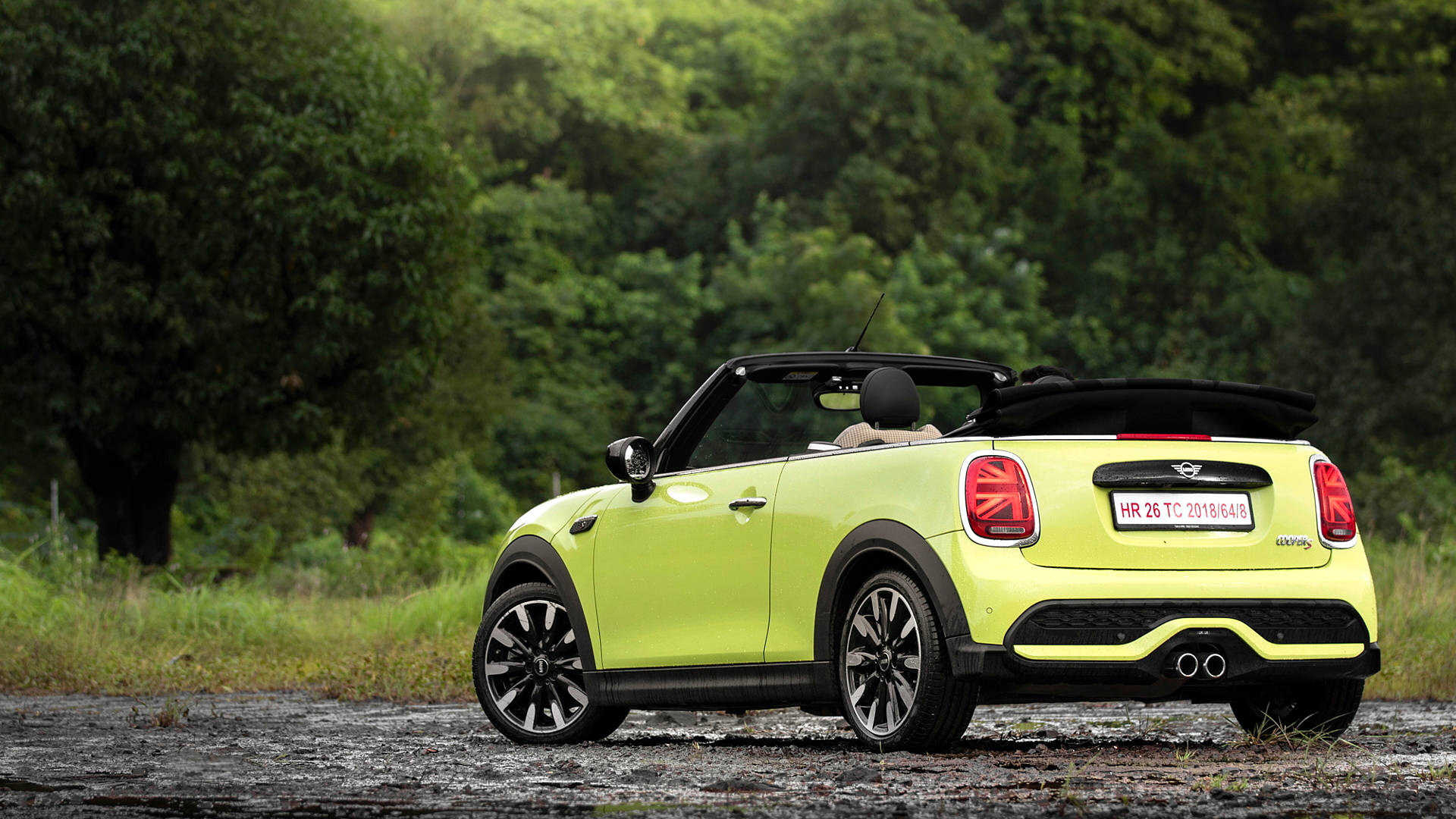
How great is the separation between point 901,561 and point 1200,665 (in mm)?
1054

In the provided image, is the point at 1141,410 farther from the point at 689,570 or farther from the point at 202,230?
the point at 202,230

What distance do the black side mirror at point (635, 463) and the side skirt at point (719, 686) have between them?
75cm

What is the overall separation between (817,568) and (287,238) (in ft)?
54.6

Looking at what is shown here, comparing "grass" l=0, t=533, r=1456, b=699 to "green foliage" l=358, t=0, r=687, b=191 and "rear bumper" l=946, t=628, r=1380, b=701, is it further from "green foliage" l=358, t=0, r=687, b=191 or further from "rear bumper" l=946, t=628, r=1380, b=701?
"green foliage" l=358, t=0, r=687, b=191

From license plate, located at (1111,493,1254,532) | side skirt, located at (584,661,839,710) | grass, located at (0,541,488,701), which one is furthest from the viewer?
grass, located at (0,541,488,701)

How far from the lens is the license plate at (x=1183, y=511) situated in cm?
672

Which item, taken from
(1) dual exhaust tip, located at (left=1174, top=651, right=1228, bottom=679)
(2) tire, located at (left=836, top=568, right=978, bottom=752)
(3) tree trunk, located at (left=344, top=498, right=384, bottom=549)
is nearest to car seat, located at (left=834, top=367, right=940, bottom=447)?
(2) tire, located at (left=836, top=568, right=978, bottom=752)

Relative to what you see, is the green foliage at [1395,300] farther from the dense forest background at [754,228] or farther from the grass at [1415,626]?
the grass at [1415,626]

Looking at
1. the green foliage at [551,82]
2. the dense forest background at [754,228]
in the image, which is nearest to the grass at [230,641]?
the dense forest background at [754,228]

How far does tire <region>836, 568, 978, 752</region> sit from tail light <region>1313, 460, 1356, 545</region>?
143cm

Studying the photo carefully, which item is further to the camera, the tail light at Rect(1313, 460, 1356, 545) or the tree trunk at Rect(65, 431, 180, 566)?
the tree trunk at Rect(65, 431, 180, 566)

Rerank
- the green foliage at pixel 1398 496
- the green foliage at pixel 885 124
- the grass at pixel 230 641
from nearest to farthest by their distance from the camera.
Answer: the grass at pixel 230 641 → the green foliage at pixel 1398 496 → the green foliage at pixel 885 124

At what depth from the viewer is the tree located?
2197 cm

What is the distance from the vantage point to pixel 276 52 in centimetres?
2352
